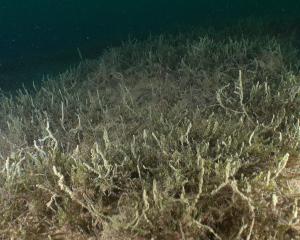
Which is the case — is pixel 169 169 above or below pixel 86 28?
above

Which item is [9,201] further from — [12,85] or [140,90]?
[12,85]

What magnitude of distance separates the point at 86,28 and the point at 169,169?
38.8 meters

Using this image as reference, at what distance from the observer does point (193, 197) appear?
3.18 meters

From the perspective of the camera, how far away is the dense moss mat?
309 centimetres

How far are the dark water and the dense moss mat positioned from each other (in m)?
6.40

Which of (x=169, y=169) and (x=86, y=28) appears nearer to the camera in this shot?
(x=169, y=169)

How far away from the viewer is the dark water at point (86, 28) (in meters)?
14.2

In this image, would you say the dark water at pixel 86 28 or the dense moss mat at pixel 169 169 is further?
the dark water at pixel 86 28

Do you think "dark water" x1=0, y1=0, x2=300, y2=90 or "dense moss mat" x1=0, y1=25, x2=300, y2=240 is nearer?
"dense moss mat" x1=0, y1=25, x2=300, y2=240

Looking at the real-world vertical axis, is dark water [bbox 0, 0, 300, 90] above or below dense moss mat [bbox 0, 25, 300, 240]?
below

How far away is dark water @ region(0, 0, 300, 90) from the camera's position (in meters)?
14.2

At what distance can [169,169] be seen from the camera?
3625 mm

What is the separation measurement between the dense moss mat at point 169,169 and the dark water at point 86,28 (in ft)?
21.0

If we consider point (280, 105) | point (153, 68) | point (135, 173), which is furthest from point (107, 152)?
point (153, 68)
